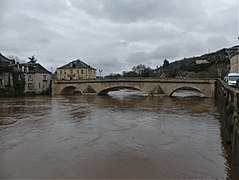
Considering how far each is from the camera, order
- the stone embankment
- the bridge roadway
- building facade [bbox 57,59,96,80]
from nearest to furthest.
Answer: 1. the stone embankment
2. the bridge roadway
3. building facade [bbox 57,59,96,80]

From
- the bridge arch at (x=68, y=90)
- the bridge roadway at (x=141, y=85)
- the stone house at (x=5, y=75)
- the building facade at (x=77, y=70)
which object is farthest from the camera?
the building facade at (x=77, y=70)

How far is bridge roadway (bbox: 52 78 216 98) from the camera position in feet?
124

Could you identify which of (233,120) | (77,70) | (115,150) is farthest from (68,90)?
(233,120)

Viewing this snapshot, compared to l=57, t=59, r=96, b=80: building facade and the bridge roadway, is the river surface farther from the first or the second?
l=57, t=59, r=96, b=80: building facade

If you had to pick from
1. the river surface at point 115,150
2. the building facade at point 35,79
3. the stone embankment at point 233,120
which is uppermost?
the building facade at point 35,79

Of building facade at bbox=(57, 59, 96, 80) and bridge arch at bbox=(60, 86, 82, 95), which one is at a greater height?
building facade at bbox=(57, 59, 96, 80)

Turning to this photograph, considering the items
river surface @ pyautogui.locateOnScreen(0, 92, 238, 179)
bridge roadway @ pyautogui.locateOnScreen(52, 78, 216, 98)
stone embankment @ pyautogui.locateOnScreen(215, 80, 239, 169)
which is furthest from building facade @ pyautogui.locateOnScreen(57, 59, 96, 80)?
stone embankment @ pyautogui.locateOnScreen(215, 80, 239, 169)

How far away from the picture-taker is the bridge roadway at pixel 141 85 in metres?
37.7

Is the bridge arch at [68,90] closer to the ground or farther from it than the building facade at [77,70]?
closer to the ground

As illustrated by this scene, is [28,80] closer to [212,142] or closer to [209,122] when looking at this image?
[209,122]

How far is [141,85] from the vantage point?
42281mm

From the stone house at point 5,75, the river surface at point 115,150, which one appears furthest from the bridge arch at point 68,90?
the river surface at point 115,150

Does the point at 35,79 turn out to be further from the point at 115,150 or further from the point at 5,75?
the point at 115,150

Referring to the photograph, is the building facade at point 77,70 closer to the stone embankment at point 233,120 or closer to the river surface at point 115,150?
the river surface at point 115,150
